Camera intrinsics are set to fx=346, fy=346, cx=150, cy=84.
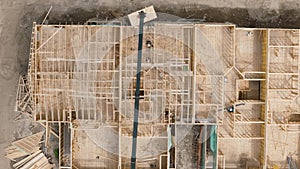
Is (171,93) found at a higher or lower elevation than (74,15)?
Result: lower

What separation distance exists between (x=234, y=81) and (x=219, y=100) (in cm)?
86

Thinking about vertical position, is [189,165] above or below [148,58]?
below

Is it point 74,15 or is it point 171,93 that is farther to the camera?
point 74,15

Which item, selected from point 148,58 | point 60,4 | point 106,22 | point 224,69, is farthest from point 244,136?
point 60,4

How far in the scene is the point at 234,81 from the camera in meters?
11.7

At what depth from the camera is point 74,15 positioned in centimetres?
1244

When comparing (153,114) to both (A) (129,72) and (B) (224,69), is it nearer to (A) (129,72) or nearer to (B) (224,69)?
(A) (129,72)

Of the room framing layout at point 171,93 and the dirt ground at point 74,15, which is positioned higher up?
the dirt ground at point 74,15

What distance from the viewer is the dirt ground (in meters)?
12.4

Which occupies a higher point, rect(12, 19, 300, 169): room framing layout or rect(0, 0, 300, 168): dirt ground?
rect(0, 0, 300, 168): dirt ground

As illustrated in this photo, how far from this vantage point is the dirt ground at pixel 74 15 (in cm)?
1243

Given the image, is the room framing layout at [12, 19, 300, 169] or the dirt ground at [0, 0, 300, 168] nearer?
the room framing layout at [12, 19, 300, 169]

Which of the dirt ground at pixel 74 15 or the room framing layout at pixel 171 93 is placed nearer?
the room framing layout at pixel 171 93

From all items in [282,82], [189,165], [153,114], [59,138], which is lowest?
[189,165]
